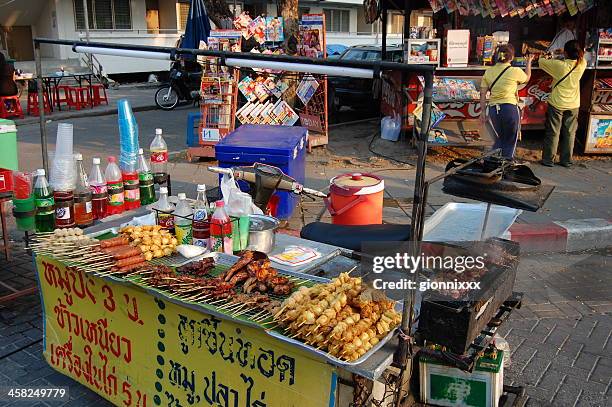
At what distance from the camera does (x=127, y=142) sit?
4.55m

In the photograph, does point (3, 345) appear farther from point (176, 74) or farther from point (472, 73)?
point (176, 74)

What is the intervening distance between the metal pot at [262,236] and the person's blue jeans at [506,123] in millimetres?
5751

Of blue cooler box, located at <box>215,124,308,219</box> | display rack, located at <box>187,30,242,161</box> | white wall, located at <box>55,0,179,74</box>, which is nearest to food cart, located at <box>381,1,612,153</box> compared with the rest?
display rack, located at <box>187,30,242,161</box>

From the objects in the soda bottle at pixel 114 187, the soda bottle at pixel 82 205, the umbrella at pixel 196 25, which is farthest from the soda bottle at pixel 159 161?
the umbrella at pixel 196 25

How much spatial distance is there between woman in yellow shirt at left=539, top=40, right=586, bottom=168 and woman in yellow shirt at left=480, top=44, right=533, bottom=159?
64cm

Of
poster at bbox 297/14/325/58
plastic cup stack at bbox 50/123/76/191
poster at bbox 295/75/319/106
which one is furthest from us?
poster at bbox 295/75/319/106

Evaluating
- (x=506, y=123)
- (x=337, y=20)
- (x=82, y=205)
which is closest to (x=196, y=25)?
(x=506, y=123)

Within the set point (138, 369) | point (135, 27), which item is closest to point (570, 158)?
point (138, 369)

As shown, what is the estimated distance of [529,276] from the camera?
5.64 m

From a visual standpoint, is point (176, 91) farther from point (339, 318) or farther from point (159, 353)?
point (339, 318)

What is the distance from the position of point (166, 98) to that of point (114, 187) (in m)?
12.8

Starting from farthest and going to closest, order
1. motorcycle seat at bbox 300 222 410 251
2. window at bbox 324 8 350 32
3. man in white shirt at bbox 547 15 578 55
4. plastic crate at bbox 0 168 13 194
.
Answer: window at bbox 324 8 350 32
man in white shirt at bbox 547 15 578 55
plastic crate at bbox 0 168 13 194
motorcycle seat at bbox 300 222 410 251

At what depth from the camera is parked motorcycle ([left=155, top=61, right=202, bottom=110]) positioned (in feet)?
54.1

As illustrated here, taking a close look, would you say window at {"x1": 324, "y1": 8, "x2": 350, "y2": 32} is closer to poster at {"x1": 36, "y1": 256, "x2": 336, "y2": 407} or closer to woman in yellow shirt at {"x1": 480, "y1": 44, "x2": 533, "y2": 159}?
woman in yellow shirt at {"x1": 480, "y1": 44, "x2": 533, "y2": 159}
